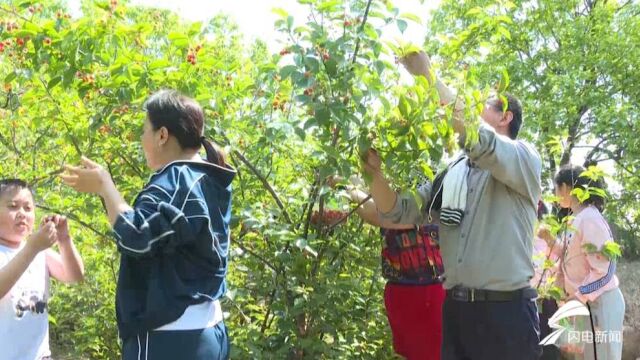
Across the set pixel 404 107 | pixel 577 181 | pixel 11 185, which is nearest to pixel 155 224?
pixel 404 107

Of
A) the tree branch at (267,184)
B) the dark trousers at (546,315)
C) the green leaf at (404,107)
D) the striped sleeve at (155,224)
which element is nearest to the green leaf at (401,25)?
the green leaf at (404,107)

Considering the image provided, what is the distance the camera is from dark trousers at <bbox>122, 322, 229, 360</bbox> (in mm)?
1945

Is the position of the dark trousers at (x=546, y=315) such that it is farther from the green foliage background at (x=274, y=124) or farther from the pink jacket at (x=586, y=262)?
the green foliage background at (x=274, y=124)

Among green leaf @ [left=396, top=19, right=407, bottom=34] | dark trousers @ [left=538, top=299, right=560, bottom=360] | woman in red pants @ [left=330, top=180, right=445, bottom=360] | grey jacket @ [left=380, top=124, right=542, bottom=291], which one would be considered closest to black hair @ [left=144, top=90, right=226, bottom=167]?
green leaf @ [left=396, top=19, right=407, bottom=34]

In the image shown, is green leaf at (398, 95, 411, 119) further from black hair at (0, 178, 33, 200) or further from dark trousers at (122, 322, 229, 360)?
black hair at (0, 178, 33, 200)

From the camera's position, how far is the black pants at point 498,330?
8.39ft

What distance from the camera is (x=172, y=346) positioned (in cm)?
195

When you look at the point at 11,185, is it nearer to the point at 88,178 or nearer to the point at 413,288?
the point at 88,178

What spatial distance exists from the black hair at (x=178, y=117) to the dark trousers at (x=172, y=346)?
1.77 ft

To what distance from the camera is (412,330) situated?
3189 mm

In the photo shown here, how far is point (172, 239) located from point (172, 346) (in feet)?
1.04

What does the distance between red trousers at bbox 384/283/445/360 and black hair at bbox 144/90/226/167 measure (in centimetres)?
142

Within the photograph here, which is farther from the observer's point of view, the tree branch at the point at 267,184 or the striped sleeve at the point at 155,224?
the tree branch at the point at 267,184

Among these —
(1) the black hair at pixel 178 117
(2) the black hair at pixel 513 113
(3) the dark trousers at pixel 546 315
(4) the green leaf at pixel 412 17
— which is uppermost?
(4) the green leaf at pixel 412 17
